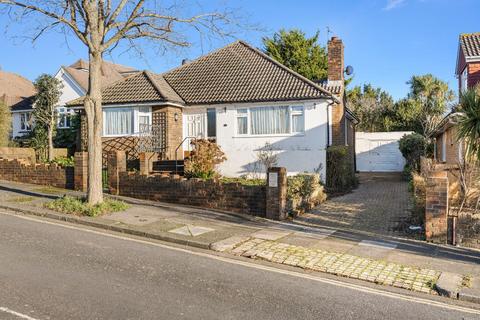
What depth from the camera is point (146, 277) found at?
258 inches

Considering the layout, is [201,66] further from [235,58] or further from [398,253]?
[398,253]

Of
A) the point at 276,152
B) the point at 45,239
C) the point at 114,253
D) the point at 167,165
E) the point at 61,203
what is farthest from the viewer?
the point at 276,152

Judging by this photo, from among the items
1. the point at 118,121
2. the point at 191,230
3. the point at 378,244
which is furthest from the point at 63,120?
the point at 378,244

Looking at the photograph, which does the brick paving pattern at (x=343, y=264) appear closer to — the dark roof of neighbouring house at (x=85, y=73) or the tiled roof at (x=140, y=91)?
the tiled roof at (x=140, y=91)

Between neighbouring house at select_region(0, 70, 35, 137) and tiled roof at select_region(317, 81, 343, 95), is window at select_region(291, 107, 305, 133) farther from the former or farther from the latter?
neighbouring house at select_region(0, 70, 35, 137)

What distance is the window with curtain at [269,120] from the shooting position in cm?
1919

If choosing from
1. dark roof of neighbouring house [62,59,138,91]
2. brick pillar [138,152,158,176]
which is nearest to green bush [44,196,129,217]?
brick pillar [138,152,158,176]

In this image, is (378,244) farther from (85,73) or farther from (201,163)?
(85,73)

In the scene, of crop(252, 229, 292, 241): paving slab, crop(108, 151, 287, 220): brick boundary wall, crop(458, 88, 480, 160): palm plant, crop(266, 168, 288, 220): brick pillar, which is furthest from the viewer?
crop(108, 151, 287, 220): brick boundary wall

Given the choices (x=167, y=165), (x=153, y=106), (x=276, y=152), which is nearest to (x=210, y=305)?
(x=167, y=165)

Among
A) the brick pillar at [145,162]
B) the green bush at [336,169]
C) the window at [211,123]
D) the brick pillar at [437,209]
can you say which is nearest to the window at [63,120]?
the window at [211,123]

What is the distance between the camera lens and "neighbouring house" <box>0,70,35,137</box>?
37.2 meters

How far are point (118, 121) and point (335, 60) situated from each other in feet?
35.1

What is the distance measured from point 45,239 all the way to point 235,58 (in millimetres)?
15647
